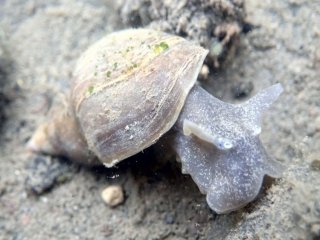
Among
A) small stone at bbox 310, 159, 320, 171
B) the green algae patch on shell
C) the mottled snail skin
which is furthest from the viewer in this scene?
the green algae patch on shell

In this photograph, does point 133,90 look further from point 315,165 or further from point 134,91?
point 315,165

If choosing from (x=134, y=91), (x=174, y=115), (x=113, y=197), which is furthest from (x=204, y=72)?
(x=113, y=197)

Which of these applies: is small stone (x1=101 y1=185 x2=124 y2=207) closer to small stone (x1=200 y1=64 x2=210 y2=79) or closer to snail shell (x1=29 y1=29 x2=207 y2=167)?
snail shell (x1=29 y1=29 x2=207 y2=167)

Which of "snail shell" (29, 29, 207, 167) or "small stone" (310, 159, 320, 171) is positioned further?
"snail shell" (29, 29, 207, 167)

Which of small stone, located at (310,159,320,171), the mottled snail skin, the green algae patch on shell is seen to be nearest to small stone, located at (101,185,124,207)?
the green algae patch on shell

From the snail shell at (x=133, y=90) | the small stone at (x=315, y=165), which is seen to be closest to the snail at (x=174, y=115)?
the snail shell at (x=133, y=90)

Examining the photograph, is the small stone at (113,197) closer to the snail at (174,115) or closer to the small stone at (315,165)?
the snail at (174,115)

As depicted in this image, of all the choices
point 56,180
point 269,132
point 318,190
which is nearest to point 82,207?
point 56,180

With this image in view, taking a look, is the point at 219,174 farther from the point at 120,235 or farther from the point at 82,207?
the point at 82,207
